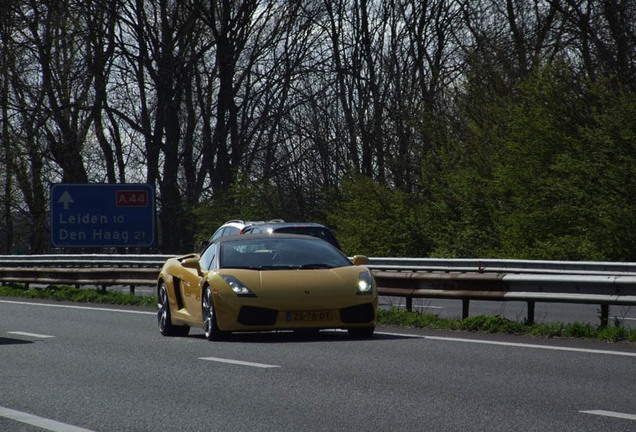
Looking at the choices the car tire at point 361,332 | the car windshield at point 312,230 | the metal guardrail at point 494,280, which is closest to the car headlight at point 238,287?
the car tire at point 361,332

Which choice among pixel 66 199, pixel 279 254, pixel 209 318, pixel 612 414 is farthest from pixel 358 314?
pixel 66 199

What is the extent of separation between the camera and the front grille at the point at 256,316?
13.3 meters

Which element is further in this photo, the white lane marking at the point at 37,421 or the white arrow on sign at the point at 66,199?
the white arrow on sign at the point at 66,199

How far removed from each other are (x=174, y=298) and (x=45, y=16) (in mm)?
26082

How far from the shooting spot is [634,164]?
24.8 m

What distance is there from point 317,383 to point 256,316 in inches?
157

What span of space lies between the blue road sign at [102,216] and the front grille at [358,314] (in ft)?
58.6

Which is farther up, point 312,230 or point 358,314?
point 312,230

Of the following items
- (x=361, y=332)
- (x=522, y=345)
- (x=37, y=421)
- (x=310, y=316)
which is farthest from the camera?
(x=361, y=332)

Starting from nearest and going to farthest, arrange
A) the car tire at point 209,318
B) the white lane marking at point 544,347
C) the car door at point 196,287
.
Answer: the white lane marking at point 544,347 → the car tire at point 209,318 → the car door at point 196,287

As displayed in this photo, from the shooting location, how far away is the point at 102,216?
30.8 meters

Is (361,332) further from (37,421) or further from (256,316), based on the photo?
(37,421)

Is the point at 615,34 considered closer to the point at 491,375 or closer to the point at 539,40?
the point at 539,40

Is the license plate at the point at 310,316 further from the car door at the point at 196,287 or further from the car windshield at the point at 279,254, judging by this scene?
the car door at the point at 196,287
